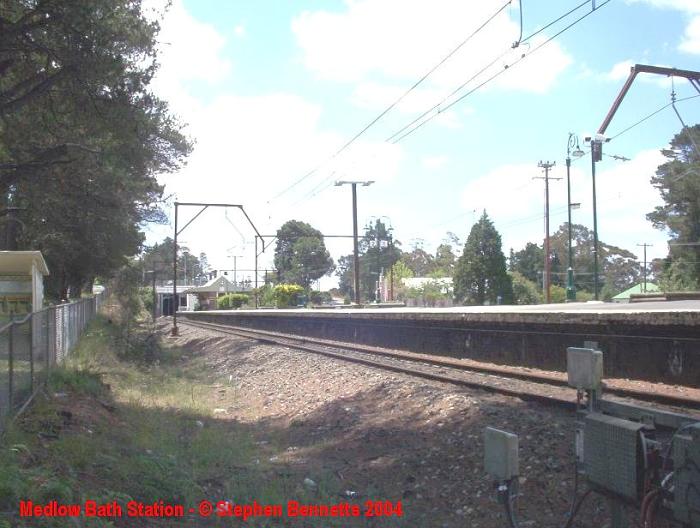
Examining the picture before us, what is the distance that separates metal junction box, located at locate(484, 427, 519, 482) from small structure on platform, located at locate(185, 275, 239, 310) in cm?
8992

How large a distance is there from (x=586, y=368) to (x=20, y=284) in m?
14.3

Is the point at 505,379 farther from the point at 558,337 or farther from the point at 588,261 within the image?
the point at 588,261

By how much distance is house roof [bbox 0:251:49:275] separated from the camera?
48.7ft

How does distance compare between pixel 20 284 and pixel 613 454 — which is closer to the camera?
pixel 613 454

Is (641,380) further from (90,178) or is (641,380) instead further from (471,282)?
(471,282)

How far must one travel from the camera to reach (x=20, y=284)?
1548 centimetres

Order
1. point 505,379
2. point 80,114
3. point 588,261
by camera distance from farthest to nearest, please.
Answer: point 588,261 < point 80,114 < point 505,379

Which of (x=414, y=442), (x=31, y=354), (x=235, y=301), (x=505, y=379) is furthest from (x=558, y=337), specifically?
(x=235, y=301)

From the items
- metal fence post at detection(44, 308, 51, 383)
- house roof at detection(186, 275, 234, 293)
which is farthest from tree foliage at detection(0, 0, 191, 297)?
house roof at detection(186, 275, 234, 293)

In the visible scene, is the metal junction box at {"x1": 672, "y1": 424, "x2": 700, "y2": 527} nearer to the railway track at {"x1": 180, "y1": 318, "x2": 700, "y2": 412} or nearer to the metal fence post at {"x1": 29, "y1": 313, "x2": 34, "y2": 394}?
the railway track at {"x1": 180, "y1": 318, "x2": 700, "y2": 412}

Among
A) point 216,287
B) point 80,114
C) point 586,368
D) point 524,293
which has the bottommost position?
point 524,293

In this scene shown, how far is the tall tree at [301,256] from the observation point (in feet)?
403

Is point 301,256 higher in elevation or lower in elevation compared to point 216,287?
→ higher

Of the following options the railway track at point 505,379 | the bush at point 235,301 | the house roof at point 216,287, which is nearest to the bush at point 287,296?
the bush at point 235,301
